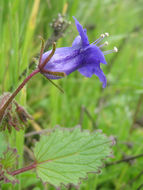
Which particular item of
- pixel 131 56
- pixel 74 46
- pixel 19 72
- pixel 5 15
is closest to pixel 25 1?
pixel 5 15

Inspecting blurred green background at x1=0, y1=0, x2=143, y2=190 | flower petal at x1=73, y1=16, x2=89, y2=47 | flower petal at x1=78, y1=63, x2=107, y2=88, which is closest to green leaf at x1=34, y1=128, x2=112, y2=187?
blurred green background at x1=0, y1=0, x2=143, y2=190

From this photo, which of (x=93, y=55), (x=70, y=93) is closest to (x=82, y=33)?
(x=93, y=55)

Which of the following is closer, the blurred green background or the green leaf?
the green leaf

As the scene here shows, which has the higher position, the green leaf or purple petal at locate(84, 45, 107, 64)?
purple petal at locate(84, 45, 107, 64)

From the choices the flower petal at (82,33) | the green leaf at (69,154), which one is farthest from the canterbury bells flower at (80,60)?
the green leaf at (69,154)

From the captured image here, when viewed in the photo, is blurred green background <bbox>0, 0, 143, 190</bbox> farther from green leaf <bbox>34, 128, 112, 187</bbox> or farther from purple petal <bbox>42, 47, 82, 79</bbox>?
purple petal <bbox>42, 47, 82, 79</bbox>

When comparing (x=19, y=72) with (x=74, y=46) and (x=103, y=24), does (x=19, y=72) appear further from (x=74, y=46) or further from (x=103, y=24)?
(x=103, y=24)

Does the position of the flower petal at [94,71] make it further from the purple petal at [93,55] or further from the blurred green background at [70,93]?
the blurred green background at [70,93]
